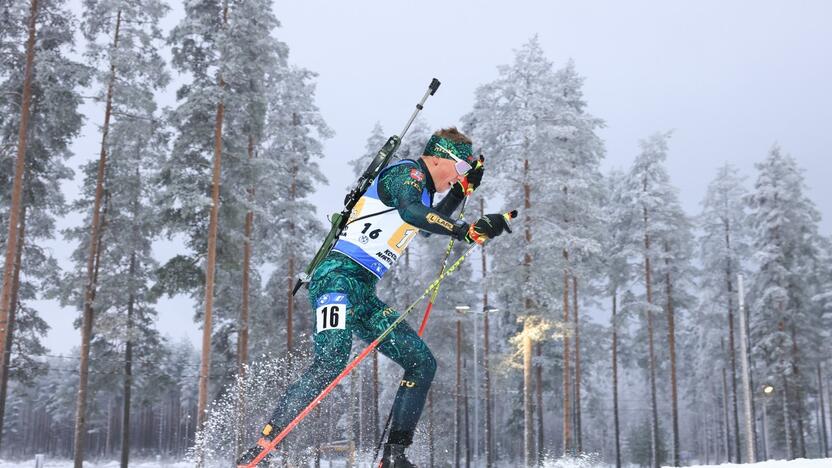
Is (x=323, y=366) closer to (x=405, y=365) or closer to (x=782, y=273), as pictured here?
(x=405, y=365)

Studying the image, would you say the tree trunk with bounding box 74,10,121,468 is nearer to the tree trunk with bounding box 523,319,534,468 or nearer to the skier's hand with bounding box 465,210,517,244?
the tree trunk with bounding box 523,319,534,468

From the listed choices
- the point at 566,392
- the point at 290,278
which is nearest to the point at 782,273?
the point at 566,392

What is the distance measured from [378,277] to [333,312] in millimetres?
394

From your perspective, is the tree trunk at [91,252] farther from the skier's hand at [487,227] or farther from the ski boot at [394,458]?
the skier's hand at [487,227]

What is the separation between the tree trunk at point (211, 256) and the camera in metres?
18.6

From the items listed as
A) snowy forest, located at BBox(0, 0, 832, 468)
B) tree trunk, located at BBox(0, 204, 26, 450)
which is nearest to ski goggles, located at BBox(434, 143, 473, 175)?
snowy forest, located at BBox(0, 0, 832, 468)

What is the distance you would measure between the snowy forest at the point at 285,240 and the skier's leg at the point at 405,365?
10137 millimetres

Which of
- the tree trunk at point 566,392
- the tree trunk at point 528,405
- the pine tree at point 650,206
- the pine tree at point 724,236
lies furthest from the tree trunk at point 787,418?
the tree trunk at point 528,405

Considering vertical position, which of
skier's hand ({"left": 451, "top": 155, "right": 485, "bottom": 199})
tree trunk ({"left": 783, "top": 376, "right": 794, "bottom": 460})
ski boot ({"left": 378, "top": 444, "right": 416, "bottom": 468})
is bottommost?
tree trunk ({"left": 783, "top": 376, "right": 794, "bottom": 460})

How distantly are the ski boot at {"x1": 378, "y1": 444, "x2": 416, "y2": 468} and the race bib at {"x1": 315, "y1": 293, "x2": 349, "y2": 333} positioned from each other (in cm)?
81

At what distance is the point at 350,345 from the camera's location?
179 inches

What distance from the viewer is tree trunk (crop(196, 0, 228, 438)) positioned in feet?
61.0

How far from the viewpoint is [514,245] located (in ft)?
83.7

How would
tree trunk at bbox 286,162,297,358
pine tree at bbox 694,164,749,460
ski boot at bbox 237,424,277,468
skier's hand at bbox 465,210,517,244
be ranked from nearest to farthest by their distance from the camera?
Result: 1. skier's hand at bbox 465,210,517,244
2. ski boot at bbox 237,424,277,468
3. tree trunk at bbox 286,162,297,358
4. pine tree at bbox 694,164,749,460
